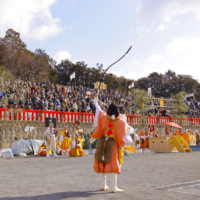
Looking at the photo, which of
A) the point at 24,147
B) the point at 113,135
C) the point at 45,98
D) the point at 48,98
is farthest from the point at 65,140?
the point at 113,135

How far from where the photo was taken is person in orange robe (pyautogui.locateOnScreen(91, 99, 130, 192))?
5.35 m

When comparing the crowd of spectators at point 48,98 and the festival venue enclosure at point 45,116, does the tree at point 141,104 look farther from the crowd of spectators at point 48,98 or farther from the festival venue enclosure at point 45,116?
the festival venue enclosure at point 45,116

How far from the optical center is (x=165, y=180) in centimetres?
650

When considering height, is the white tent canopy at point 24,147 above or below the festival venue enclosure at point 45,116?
below

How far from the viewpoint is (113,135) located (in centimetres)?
558

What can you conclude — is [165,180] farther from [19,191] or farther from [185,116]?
[185,116]

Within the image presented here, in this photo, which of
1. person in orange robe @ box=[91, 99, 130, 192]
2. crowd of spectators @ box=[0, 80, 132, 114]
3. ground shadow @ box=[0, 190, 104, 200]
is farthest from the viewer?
crowd of spectators @ box=[0, 80, 132, 114]

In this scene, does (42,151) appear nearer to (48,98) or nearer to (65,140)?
(65,140)

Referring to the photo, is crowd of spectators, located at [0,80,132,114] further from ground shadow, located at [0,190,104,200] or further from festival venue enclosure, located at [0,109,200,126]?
ground shadow, located at [0,190,104,200]

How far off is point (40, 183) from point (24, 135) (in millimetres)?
14335

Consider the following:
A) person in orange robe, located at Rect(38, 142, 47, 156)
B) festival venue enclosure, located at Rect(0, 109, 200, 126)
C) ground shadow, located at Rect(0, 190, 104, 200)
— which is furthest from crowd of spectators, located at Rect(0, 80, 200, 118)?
ground shadow, located at Rect(0, 190, 104, 200)

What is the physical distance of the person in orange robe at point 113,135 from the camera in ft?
17.5

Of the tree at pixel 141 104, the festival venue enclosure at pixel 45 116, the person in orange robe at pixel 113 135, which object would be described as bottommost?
the person in orange robe at pixel 113 135

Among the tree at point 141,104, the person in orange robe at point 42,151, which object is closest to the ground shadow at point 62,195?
the person in orange robe at point 42,151
